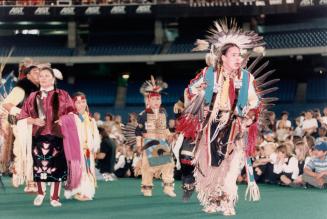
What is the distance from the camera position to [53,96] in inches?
303

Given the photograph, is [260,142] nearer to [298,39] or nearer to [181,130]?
[181,130]

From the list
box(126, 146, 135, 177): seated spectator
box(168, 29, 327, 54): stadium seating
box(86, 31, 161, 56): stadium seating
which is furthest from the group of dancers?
box(86, 31, 161, 56): stadium seating

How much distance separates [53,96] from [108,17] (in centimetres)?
1701

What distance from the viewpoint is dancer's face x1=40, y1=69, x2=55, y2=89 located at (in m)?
7.70

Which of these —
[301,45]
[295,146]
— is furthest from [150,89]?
[301,45]

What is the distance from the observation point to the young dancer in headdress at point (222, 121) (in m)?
6.72

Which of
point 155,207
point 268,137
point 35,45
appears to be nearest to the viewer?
point 155,207

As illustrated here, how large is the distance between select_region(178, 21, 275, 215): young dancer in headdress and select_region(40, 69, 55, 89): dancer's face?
1.76 meters

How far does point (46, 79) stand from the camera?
7703mm

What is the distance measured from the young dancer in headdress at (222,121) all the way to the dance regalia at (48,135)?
63.3 inches

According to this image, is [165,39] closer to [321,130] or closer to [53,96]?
[321,130]

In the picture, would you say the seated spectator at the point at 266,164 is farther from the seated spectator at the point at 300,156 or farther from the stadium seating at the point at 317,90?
the stadium seating at the point at 317,90

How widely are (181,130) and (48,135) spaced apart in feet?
5.49

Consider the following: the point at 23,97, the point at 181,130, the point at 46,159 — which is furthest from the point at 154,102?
the point at 181,130
